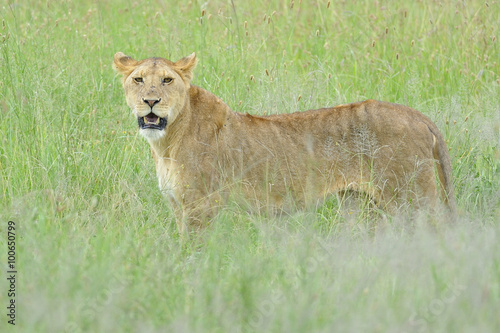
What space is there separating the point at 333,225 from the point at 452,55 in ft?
10.8

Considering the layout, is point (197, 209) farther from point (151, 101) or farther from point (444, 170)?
point (444, 170)

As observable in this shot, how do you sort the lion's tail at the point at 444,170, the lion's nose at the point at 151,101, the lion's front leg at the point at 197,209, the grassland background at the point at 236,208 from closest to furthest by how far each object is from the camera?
1. the grassland background at the point at 236,208
2. the lion's nose at the point at 151,101
3. the lion's front leg at the point at 197,209
4. the lion's tail at the point at 444,170

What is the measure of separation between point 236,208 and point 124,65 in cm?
120

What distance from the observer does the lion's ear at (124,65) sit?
4680mm

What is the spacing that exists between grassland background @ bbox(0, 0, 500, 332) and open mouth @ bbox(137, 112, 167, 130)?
0.46 metres

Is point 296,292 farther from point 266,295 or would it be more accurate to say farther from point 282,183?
point 282,183

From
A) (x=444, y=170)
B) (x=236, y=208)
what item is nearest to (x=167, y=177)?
(x=236, y=208)

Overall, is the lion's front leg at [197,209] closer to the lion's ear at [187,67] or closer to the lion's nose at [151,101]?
the lion's nose at [151,101]

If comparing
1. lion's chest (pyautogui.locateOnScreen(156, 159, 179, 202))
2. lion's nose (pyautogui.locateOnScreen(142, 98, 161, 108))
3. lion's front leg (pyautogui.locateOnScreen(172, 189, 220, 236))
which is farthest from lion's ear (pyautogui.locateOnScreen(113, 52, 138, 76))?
lion's front leg (pyautogui.locateOnScreen(172, 189, 220, 236))

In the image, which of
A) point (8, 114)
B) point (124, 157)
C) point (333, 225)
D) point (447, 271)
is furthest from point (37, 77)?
point (447, 271)

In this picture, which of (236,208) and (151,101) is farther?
(236,208)

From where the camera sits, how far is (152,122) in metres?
4.40

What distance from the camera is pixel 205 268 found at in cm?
345

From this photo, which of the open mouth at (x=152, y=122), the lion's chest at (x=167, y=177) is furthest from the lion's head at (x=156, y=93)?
the lion's chest at (x=167, y=177)
